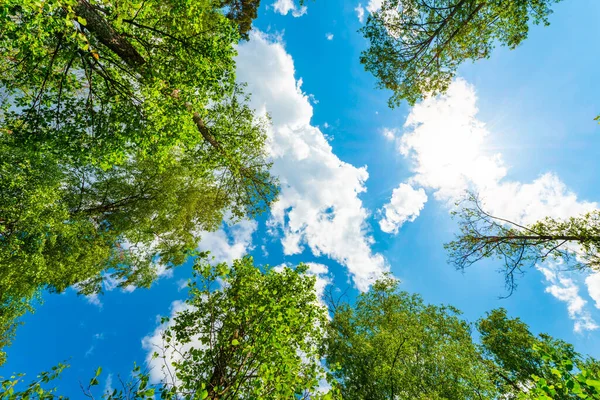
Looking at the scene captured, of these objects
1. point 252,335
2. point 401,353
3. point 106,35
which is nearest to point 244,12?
point 106,35

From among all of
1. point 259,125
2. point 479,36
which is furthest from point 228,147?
point 479,36

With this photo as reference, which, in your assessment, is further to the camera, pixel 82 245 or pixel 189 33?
pixel 82 245

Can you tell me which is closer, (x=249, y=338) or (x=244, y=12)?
(x=249, y=338)

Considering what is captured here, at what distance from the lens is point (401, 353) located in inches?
505

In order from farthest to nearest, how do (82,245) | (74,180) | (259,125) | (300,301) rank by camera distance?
(74,180), (82,245), (259,125), (300,301)

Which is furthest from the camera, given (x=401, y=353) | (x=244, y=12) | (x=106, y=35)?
(x=244, y=12)

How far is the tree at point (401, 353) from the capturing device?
37.6ft

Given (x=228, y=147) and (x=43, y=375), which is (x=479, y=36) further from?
(x=43, y=375)

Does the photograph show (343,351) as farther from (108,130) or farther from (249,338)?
(108,130)

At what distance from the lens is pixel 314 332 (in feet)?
28.2

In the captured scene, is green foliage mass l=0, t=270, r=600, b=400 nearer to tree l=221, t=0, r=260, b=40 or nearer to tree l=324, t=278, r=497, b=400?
tree l=324, t=278, r=497, b=400

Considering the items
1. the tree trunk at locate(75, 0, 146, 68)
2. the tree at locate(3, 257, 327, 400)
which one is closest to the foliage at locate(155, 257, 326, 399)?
the tree at locate(3, 257, 327, 400)

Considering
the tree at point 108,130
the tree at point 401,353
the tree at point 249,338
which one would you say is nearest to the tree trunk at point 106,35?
the tree at point 108,130

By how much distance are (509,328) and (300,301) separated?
19.6 m
